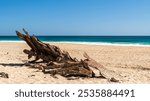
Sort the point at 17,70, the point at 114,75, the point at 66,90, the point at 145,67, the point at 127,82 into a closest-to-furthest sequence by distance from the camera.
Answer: the point at 66,90 → the point at 127,82 → the point at 114,75 → the point at 17,70 → the point at 145,67

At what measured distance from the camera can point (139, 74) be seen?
13.5m

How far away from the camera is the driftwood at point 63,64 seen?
39.9 feet

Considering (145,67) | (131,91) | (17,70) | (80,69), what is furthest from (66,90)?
(145,67)

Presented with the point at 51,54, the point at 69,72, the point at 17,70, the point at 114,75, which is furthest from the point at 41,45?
the point at 114,75

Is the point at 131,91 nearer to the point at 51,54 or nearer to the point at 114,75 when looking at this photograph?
the point at 114,75

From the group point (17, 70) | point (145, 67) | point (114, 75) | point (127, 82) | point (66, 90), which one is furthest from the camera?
point (145, 67)

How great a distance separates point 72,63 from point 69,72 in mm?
387

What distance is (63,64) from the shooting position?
12.5 m

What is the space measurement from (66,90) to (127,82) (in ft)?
Result: 12.2

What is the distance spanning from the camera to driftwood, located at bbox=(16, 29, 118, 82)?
12148 millimetres

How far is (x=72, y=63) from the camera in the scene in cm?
1226

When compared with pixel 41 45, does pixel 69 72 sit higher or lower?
lower

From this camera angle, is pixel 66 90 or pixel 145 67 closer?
pixel 66 90

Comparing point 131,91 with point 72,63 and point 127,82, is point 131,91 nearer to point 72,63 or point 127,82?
point 127,82
